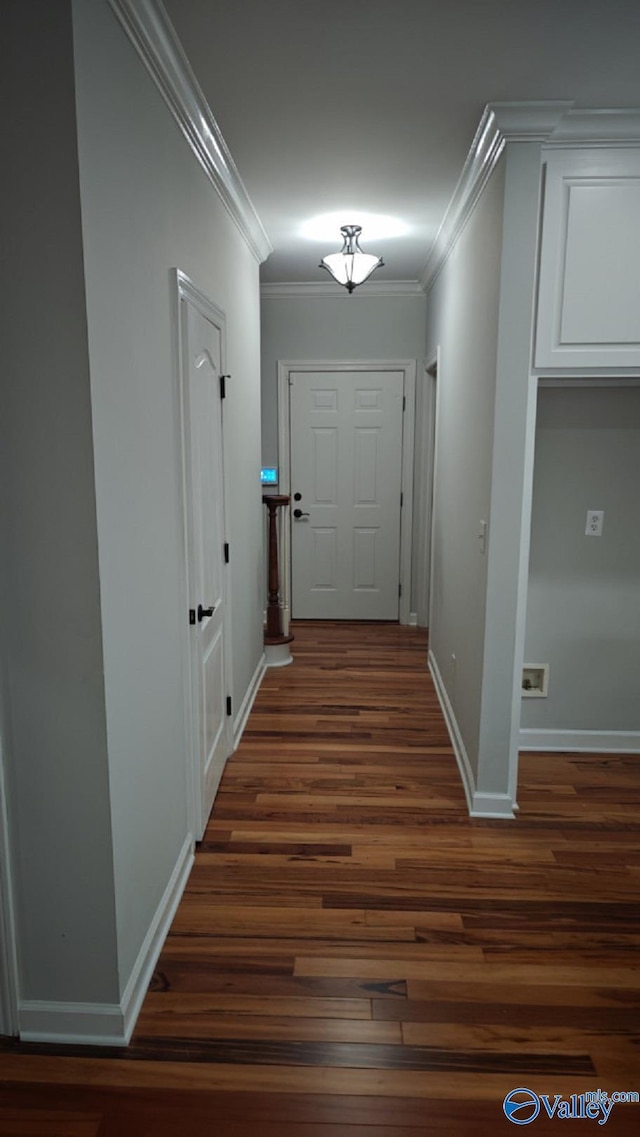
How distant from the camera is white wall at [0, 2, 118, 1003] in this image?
144 cm

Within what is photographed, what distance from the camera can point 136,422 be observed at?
1.86m

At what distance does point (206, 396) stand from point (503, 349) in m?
1.12

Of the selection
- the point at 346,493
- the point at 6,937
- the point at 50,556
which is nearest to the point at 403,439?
the point at 346,493

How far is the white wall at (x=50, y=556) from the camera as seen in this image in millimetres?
1441

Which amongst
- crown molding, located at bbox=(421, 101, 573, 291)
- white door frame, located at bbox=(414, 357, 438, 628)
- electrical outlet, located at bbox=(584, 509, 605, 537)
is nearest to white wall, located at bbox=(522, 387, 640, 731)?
electrical outlet, located at bbox=(584, 509, 605, 537)

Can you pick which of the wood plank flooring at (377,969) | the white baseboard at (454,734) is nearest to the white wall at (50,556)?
the wood plank flooring at (377,969)

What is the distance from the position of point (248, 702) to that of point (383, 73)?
292 centimetres

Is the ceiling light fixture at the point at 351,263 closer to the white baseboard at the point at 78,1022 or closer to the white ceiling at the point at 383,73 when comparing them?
the white ceiling at the point at 383,73

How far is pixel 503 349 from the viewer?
2.59m

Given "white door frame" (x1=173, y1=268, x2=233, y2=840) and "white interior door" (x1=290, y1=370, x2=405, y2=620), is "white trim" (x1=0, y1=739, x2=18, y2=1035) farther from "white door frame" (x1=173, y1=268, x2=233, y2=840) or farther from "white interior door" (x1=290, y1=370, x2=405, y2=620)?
"white interior door" (x1=290, y1=370, x2=405, y2=620)

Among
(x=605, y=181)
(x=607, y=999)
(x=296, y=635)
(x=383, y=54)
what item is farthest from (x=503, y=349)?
(x=296, y=635)

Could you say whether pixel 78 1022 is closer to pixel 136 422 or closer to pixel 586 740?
pixel 136 422

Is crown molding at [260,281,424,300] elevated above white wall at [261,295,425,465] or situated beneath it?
elevated above

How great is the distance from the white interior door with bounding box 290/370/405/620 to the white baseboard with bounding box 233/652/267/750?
1.26m
